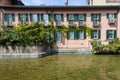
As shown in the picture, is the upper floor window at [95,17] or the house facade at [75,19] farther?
the upper floor window at [95,17]

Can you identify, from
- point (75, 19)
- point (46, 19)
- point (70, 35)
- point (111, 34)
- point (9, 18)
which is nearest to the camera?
point (111, 34)

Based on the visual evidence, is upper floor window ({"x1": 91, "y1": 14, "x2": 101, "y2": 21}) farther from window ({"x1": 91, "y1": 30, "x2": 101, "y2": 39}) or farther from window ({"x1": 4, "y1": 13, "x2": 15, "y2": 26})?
window ({"x1": 4, "y1": 13, "x2": 15, "y2": 26})

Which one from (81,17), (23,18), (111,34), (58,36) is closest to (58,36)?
(58,36)

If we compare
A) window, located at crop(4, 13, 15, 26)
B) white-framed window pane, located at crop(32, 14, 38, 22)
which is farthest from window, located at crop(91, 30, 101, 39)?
window, located at crop(4, 13, 15, 26)

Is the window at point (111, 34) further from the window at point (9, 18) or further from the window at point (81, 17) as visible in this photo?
the window at point (9, 18)

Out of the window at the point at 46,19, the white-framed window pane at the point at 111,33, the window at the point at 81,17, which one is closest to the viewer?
the white-framed window pane at the point at 111,33

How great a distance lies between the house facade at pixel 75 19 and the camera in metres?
33.3

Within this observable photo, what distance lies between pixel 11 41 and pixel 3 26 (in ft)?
14.5

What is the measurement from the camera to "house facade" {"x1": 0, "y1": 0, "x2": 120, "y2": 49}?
33.3 m

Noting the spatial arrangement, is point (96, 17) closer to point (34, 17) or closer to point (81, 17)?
point (81, 17)

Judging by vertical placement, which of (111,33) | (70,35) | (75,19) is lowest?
(70,35)

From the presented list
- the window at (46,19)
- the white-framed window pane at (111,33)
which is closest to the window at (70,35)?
the window at (46,19)

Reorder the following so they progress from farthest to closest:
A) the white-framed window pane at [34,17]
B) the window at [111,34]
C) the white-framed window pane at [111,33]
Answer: the white-framed window pane at [34,17] → the white-framed window pane at [111,33] → the window at [111,34]

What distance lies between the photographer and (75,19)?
33688 mm
